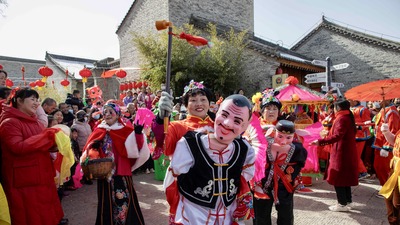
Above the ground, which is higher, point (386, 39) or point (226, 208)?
point (386, 39)

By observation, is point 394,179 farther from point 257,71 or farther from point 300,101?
point 257,71

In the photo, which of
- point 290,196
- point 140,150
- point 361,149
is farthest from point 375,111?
point 140,150

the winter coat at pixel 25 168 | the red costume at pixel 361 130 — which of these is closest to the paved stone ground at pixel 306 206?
the red costume at pixel 361 130

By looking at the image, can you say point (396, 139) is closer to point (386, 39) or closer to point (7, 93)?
point (7, 93)

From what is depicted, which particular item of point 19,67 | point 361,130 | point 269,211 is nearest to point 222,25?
point 361,130

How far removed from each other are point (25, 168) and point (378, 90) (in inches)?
194

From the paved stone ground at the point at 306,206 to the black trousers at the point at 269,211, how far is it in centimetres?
111

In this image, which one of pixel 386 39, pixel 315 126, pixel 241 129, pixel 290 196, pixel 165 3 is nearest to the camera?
pixel 241 129

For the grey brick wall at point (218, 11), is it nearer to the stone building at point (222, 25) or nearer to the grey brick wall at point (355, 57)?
the stone building at point (222, 25)

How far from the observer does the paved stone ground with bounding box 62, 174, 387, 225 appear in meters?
4.27

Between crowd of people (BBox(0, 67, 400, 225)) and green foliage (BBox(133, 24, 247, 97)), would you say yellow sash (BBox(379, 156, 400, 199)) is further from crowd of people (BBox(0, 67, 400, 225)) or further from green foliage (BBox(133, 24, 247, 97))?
green foliage (BBox(133, 24, 247, 97))

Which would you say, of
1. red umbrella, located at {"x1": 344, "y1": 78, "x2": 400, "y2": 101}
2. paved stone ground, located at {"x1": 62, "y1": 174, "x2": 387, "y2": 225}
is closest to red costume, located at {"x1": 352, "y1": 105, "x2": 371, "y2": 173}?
paved stone ground, located at {"x1": 62, "y1": 174, "x2": 387, "y2": 225}

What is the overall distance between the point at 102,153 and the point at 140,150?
501mm

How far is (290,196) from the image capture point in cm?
304
